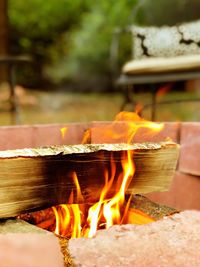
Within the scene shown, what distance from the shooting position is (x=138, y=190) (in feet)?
5.60

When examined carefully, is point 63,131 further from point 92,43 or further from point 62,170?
point 92,43

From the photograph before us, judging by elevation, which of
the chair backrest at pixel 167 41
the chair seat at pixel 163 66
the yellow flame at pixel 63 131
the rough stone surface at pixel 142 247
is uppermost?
the chair backrest at pixel 167 41

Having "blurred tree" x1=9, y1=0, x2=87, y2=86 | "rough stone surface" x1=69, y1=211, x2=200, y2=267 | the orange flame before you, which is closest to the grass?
"blurred tree" x1=9, y1=0, x2=87, y2=86

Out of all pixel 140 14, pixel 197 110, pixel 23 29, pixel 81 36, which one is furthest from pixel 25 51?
pixel 197 110

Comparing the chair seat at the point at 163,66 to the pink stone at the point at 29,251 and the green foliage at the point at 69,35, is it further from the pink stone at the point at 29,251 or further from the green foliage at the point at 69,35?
the green foliage at the point at 69,35

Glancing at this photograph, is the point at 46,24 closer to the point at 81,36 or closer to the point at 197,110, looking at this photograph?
the point at 81,36

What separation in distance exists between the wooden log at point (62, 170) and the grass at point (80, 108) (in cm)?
345

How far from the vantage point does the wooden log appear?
1.46m

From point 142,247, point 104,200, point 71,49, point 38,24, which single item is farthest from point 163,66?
point 38,24

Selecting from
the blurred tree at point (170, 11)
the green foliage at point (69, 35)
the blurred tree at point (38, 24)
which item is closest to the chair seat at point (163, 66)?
the blurred tree at point (170, 11)

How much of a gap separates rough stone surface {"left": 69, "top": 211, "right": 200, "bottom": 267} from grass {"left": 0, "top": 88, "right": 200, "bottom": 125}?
372cm

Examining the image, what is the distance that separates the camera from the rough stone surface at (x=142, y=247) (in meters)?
1.27

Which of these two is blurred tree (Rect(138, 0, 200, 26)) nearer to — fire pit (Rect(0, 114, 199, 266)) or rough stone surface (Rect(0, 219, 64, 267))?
fire pit (Rect(0, 114, 199, 266))

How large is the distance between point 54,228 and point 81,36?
6.30m
